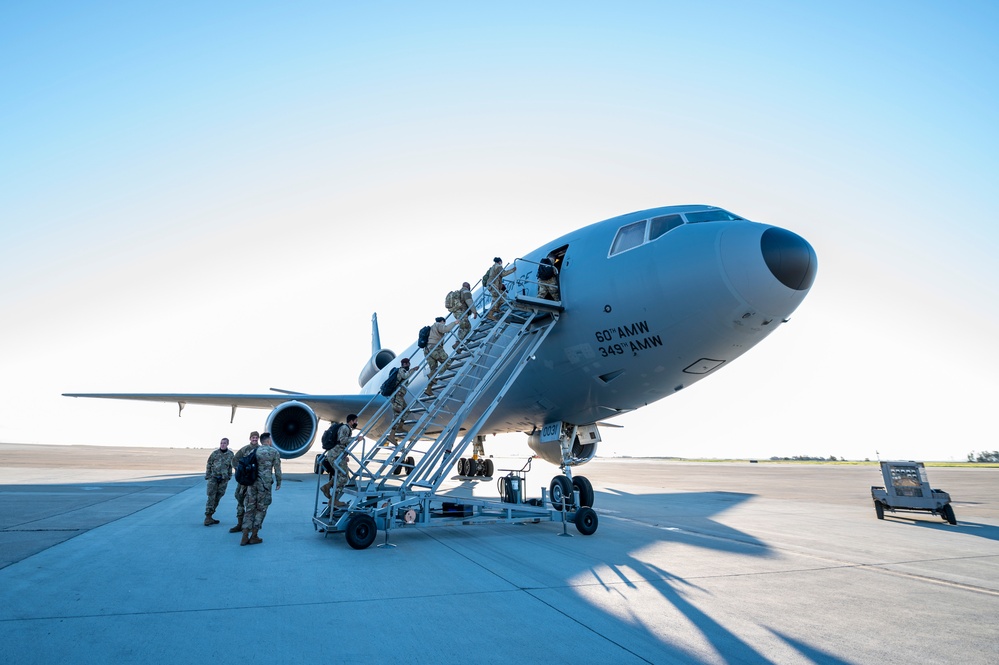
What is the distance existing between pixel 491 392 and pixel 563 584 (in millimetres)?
5951

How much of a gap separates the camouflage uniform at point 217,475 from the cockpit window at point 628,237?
304 inches

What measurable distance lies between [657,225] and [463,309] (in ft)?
13.0

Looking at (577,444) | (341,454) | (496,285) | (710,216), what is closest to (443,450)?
(341,454)

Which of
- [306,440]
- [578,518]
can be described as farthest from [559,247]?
[306,440]

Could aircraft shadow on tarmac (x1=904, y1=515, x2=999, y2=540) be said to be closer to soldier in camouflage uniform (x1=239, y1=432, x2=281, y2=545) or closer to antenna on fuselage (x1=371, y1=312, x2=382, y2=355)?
soldier in camouflage uniform (x1=239, y1=432, x2=281, y2=545)

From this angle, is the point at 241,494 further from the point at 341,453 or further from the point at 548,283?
the point at 548,283

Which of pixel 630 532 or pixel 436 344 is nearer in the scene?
pixel 630 532

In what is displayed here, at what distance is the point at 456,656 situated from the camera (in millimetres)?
3156

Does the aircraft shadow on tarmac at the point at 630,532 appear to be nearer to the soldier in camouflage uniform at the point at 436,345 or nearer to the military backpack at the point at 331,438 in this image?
the military backpack at the point at 331,438

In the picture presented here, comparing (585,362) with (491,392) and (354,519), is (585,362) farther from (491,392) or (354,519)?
(354,519)

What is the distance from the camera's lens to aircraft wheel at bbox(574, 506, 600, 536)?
7.96m

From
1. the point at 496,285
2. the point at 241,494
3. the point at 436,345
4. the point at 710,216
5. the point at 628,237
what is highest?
the point at 710,216

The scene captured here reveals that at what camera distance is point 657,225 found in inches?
316

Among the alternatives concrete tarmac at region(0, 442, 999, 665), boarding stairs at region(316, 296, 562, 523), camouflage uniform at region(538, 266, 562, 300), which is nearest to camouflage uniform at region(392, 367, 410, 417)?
boarding stairs at region(316, 296, 562, 523)
